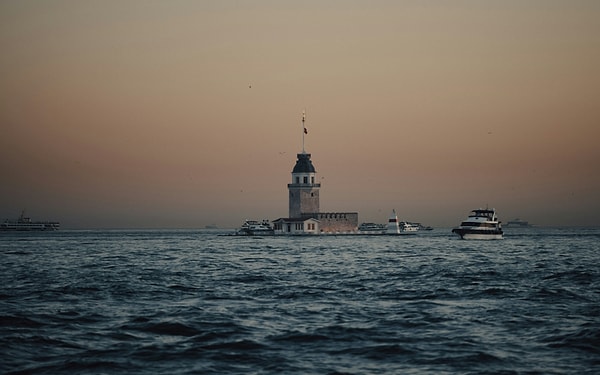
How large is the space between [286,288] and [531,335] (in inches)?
639

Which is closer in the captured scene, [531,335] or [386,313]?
[531,335]

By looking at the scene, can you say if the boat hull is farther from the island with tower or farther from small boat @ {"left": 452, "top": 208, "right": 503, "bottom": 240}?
the island with tower

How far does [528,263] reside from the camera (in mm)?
57281

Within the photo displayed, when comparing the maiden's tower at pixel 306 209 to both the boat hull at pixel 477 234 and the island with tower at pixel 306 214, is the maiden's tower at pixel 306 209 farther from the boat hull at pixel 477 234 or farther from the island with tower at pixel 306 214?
the boat hull at pixel 477 234

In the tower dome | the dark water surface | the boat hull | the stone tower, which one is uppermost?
the tower dome

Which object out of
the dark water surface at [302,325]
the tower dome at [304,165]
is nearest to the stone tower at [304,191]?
the tower dome at [304,165]

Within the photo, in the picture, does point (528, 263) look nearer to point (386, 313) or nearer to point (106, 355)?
point (386, 313)

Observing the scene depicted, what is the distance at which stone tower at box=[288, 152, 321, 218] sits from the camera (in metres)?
154

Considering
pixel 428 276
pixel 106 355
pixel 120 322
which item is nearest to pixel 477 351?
pixel 106 355

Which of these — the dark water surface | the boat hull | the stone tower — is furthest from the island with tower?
the dark water surface

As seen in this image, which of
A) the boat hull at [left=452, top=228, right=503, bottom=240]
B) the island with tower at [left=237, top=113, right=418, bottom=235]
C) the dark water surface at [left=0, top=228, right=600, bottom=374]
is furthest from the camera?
the island with tower at [left=237, top=113, right=418, bottom=235]

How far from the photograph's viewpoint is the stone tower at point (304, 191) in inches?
6078

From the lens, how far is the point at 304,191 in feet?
507

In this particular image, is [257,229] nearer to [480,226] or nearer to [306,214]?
[306,214]
